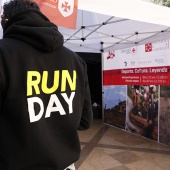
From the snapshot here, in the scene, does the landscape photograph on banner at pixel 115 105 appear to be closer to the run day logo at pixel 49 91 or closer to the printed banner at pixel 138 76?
the printed banner at pixel 138 76

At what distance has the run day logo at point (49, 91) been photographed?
3.28ft

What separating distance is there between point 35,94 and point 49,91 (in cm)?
9

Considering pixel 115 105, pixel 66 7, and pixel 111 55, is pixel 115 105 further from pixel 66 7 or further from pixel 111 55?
pixel 66 7

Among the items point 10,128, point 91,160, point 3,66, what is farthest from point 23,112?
point 91,160

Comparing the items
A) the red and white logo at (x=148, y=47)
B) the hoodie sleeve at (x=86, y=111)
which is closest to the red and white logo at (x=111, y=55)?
the red and white logo at (x=148, y=47)

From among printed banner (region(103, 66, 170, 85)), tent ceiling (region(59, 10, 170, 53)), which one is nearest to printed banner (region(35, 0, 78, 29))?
tent ceiling (region(59, 10, 170, 53))

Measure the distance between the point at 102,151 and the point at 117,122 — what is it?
6.62 ft

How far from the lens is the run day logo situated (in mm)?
1001

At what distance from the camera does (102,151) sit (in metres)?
4.79

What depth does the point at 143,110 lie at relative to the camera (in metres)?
5.54

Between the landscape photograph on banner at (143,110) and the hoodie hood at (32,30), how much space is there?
439 centimetres

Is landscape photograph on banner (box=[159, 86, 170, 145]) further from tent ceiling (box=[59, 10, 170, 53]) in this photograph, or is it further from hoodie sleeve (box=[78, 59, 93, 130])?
hoodie sleeve (box=[78, 59, 93, 130])

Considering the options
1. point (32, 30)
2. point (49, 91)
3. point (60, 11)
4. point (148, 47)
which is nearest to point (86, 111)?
point (49, 91)

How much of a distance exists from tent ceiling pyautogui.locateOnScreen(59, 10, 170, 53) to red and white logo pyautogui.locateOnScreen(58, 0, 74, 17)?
7.95 feet
